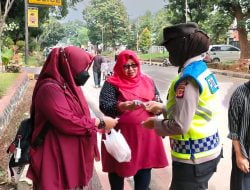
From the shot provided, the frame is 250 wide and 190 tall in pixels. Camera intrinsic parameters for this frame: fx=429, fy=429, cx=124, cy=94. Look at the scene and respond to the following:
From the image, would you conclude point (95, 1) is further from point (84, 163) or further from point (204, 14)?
point (84, 163)

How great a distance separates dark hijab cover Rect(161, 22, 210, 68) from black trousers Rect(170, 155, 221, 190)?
26.4 inches

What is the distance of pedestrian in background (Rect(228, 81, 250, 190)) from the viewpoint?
3.11 meters

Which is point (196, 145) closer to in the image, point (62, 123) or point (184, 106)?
point (184, 106)

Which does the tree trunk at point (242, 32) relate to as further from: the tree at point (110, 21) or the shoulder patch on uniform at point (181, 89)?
the tree at point (110, 21)

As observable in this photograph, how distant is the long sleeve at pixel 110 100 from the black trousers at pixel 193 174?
1.16 meters

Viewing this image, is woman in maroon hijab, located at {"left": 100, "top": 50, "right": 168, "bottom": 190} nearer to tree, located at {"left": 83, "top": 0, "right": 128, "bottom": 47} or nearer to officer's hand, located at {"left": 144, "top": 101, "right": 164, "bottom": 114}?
officer's hand, located at {"left": 144, "top": 101, "right": 164, "bottom": 114}

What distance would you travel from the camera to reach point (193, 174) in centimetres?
278

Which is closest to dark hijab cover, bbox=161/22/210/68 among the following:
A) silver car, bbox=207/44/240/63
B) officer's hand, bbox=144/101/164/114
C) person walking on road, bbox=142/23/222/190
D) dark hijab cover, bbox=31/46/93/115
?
person walking on road, bbox=142/23/222/190

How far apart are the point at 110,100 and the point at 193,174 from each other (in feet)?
4.37

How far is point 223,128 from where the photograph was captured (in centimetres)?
821

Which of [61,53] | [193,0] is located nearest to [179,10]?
[193,0]

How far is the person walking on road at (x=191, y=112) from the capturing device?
257 cm

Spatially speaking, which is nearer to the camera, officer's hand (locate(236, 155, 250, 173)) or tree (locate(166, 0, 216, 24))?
officer's hand (locate(236, 155, 250, 173))

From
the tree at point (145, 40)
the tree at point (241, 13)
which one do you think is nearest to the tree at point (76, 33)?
the tree at point (145, 40)
